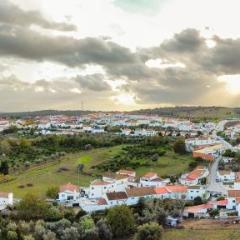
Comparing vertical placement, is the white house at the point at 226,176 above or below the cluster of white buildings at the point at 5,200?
above

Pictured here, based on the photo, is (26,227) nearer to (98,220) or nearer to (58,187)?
(98,220)

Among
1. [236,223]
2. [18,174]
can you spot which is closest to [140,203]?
[236,223]

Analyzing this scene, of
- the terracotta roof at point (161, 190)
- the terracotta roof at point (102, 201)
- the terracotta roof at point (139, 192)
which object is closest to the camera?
the terracotta roof at point (102, 201)

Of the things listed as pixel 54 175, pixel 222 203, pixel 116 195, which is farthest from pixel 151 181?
pixel 54 175

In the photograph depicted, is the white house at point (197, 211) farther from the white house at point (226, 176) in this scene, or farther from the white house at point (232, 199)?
the white house at point (226, 176)

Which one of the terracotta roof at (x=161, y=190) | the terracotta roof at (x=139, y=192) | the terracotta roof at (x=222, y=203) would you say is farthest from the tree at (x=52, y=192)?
the terracotta roof at (x=222, y=203)

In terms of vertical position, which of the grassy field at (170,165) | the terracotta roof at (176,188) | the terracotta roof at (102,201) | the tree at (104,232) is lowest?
the tree at (104,232)

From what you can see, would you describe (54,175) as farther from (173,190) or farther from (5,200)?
(173,190)

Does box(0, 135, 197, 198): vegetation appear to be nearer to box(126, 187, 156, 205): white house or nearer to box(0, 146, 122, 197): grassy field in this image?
box(0, 146, 122, 197): grassy field
